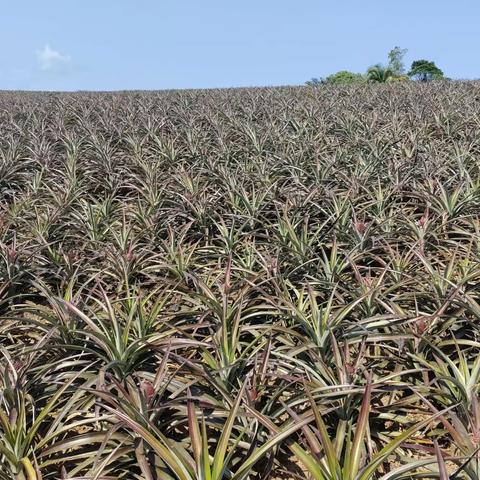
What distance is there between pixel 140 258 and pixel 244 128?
454cm

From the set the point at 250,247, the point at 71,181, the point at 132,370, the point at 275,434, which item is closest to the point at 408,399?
the point at 275,434

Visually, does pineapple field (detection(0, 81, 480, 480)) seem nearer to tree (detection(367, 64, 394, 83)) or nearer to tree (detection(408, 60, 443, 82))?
tree (detection(367, 64, 394, 83))

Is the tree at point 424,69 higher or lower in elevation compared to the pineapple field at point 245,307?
higher

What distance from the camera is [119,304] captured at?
3713mm

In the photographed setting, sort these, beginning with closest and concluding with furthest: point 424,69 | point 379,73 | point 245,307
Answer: point 245,307, point 379,73, point 424,69

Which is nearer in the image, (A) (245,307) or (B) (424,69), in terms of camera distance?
(A) (245,307)

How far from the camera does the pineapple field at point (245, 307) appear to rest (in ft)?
7.13

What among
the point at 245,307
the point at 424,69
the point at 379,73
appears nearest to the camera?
the point at 245,307

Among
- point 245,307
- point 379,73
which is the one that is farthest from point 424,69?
point 245,307

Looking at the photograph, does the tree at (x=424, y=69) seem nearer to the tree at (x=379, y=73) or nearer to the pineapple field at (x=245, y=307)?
the tree at (x=379, y=73)

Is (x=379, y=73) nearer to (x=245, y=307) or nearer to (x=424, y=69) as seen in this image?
(x=424, y=69)

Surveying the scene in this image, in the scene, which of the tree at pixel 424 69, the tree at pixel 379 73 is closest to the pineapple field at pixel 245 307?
the tree at pixel 379 73

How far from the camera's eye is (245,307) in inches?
130

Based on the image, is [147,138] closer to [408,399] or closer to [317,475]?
[408,399]
